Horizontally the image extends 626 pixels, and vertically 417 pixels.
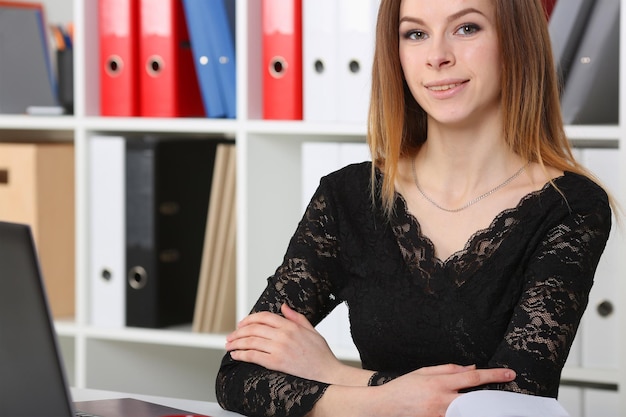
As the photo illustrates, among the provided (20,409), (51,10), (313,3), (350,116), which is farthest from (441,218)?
(51,10)

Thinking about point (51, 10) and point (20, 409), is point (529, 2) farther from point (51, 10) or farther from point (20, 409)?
point (51, 10)

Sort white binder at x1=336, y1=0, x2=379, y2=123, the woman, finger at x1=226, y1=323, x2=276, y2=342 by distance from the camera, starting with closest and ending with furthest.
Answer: the woman, finger at x1=226, y1=323, x2=276, y2=342, white binder at x1=336, y1=0, x2=379, y2=123

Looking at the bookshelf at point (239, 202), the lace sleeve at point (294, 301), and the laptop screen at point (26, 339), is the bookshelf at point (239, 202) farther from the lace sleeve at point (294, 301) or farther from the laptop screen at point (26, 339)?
the laptop screen at point (26, 339)

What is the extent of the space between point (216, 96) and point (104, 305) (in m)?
0.56

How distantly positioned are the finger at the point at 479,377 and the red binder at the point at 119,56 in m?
1.24

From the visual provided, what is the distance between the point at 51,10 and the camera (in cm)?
297

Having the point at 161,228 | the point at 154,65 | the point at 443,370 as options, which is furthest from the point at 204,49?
the point at 443,370

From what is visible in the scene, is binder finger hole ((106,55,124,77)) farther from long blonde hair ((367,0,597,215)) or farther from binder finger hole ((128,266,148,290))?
long blonde hair ((367,0,597,215))

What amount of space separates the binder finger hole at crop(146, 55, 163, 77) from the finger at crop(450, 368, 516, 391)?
3.95ft

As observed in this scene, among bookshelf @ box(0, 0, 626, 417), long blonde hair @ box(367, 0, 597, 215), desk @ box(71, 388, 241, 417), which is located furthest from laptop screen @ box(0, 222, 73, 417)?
bookshelf @ box(0, 0, 626, 417)

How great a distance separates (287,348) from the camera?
5.31 feet

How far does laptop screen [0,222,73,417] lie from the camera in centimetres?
109

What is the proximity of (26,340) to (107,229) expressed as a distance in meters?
1.39

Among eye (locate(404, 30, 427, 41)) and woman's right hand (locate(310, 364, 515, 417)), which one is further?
eye (locate(404, 30, 427, 41))
